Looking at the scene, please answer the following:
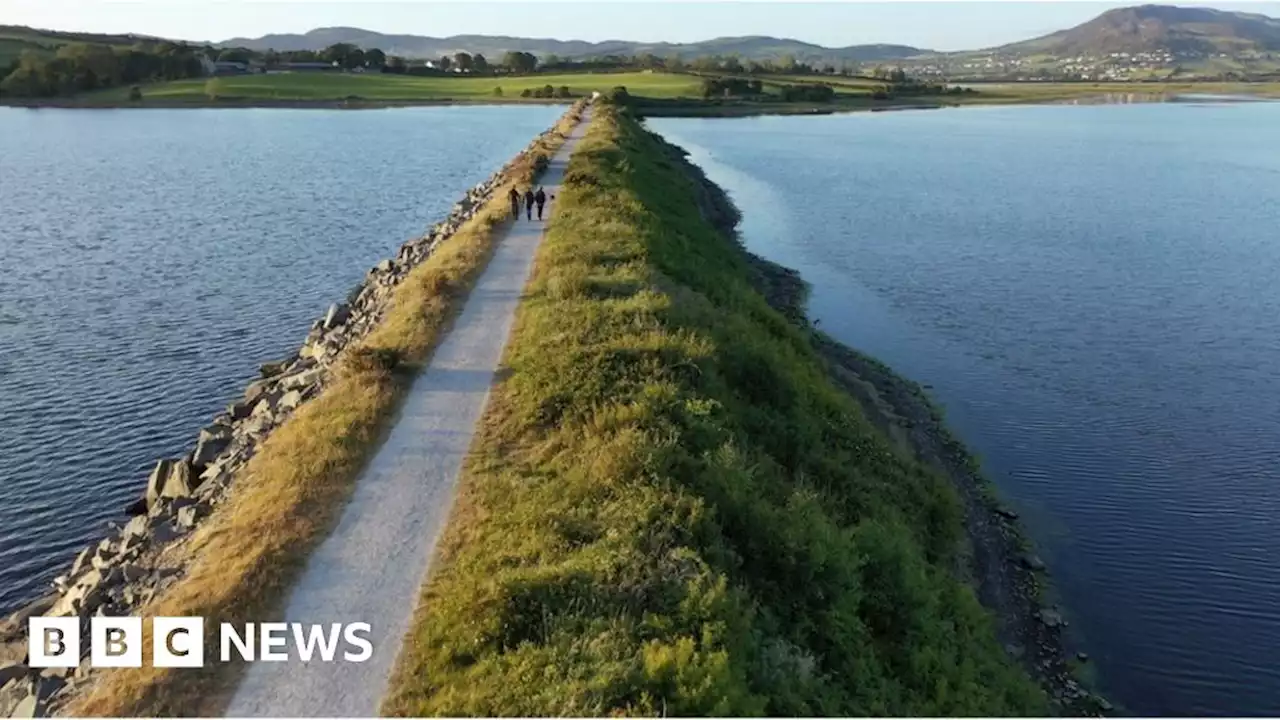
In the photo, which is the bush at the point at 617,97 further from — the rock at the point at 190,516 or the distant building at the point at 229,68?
the rock at the point at 190,516

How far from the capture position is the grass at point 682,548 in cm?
1120

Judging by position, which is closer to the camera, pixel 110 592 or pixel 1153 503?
pixel 110 592

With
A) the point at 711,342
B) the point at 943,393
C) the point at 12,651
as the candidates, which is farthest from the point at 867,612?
the point at 943,393

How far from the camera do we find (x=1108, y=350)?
116 feet

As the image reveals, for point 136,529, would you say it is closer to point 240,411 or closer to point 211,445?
point 211,445

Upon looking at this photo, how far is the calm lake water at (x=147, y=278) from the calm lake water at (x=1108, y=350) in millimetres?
22425

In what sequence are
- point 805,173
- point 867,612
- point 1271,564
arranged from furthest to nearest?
1. point 805,173
2. point 1271,564
3. point 867,612

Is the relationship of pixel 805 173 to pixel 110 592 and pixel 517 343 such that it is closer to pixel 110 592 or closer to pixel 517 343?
pixel 517 343

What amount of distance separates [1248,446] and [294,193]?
6073 cm

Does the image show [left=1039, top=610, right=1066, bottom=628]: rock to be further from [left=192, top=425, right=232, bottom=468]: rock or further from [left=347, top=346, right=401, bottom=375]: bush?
[left=192, top=425, right=232, bottom=468]: rock

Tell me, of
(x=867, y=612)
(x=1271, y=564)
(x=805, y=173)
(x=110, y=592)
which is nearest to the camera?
(x=110, y=592)

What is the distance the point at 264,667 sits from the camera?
11.8 m

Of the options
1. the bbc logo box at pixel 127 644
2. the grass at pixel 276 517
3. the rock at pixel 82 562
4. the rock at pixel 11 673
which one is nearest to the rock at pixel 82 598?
the bbc logo box at pixel 127 644

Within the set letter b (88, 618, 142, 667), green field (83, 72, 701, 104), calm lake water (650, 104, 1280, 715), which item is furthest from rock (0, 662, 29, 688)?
green field (83, 72, 701, 104)
